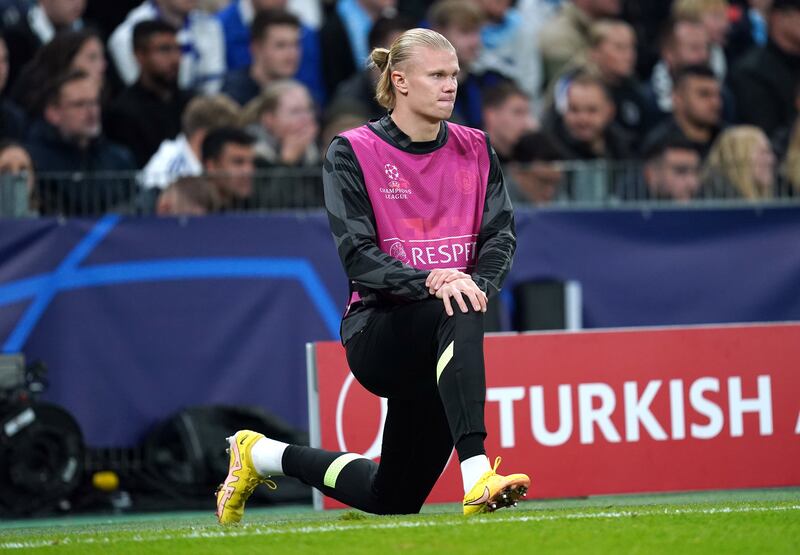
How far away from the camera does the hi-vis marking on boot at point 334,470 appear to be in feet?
18.2

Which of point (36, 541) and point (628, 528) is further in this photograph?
point (36, 541)

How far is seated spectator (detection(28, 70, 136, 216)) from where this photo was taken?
380 inches

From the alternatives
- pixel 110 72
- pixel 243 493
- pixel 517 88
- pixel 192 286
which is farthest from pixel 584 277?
pixel 243 493

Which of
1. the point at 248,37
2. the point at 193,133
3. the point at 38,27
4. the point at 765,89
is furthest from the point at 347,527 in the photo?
the point at 765,89

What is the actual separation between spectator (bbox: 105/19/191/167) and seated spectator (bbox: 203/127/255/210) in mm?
535

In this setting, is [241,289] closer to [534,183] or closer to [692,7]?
[534,183]

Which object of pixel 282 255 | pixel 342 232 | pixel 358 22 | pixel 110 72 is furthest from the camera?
pixel 358 22

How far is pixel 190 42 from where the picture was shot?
1105 cm

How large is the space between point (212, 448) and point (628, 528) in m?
4.84

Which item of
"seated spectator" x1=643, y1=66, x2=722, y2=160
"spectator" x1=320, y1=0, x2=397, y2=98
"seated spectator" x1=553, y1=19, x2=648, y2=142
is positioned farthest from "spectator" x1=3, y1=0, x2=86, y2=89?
"seated spectator" x1=643, y1=66, x2=722, y2=160

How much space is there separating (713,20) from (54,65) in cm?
627

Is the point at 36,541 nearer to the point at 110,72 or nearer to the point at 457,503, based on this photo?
the point at 457,503

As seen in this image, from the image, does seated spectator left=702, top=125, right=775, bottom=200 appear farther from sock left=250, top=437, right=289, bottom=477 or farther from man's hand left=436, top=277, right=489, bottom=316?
man's hand left=436, top=277, right=489, bottom=316

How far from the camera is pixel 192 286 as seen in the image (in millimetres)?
9641
